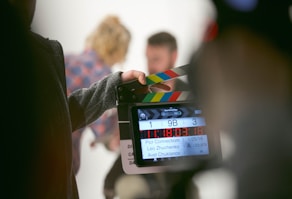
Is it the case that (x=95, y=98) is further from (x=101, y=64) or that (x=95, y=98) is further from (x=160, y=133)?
(x=160, y=133)

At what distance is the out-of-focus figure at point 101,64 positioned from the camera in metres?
1.65

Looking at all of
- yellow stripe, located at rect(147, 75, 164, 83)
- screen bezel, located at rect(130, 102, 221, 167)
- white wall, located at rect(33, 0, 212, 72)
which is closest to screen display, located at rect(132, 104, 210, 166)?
screen bezel, located at rect(130, 102, 221, 167)

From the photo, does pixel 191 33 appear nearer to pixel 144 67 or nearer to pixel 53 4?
pixel 144 67

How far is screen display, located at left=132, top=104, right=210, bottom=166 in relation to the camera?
1.58 meters

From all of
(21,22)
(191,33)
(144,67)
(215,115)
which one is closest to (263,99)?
(215,115)

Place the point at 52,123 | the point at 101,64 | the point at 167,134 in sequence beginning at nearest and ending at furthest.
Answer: the point at 52,123 < the point at 167,134 < the point at 101,64

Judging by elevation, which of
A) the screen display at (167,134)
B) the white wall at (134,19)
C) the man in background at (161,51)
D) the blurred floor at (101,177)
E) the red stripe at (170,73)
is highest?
the white wall at (134,19)

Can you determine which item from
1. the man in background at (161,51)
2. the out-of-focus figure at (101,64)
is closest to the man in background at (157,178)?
the man in background at (161,51)

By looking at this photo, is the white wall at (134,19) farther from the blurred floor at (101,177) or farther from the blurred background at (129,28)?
Result: the blurred floor at (101,177)

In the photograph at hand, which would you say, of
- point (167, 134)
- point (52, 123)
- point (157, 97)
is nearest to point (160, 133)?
point (167, 134)

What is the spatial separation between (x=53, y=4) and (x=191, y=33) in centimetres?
56

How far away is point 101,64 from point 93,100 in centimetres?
17

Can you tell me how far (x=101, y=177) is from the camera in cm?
167

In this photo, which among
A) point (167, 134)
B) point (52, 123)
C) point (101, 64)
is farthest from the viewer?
point (101, 64)
